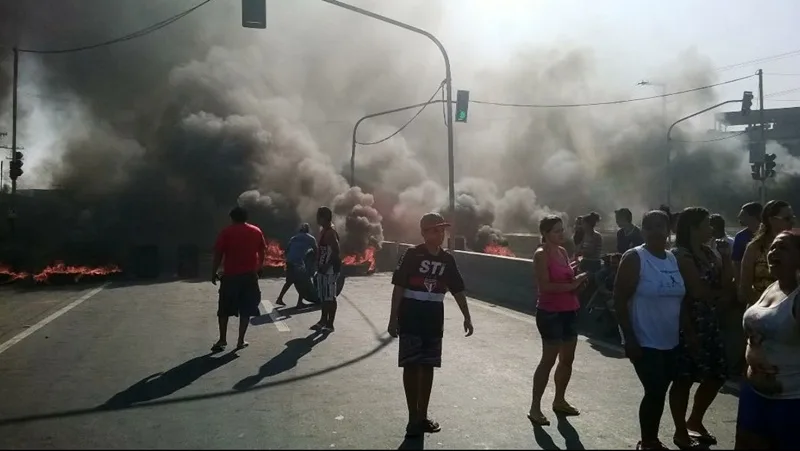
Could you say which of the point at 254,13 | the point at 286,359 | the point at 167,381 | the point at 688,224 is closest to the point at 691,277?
the point at 688,224

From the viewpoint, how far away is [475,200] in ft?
130

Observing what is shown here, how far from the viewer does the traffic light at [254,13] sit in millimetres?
13008

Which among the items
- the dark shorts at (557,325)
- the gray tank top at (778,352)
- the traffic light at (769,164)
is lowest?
the dark shorts at (557,325)

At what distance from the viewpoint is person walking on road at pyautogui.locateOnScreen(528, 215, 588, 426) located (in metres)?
5.63

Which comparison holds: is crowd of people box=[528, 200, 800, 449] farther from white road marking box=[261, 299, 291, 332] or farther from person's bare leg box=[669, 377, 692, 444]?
white road marking box=[261, 299, 291, 332]

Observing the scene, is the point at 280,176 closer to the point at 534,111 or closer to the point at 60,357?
the point at 534,111

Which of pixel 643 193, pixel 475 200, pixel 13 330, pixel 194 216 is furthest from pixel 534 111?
pixel 13 330

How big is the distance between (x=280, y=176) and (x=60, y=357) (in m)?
30.7

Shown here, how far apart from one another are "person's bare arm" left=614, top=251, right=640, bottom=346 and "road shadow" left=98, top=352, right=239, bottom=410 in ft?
12.7

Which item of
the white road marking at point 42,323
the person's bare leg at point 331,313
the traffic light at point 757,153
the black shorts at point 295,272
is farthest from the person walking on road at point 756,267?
the traffic light at point 757,153

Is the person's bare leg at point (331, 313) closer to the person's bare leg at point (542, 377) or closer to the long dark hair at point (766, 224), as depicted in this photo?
the person's bare leg at point (542, 377)

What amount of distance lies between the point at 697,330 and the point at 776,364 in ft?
3.71

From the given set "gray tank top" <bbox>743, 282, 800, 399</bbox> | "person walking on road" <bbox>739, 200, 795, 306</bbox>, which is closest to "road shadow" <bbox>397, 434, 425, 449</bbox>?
"gray tank top" <bbox>743, 282, 800, 399</bbox>

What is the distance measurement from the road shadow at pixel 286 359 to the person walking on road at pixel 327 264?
0.41 metres
